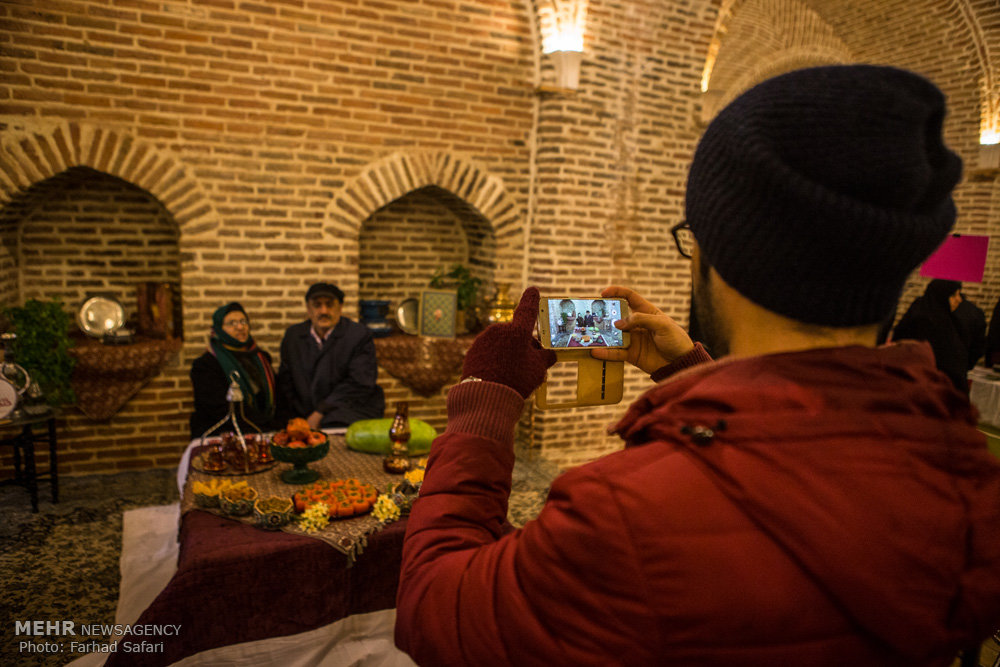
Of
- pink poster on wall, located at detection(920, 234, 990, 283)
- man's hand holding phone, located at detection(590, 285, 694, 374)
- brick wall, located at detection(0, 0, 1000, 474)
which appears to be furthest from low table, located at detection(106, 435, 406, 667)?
pink poster on wall, located at detection(920, 234, 990, 283)

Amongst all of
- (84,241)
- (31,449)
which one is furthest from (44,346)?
(84,241)

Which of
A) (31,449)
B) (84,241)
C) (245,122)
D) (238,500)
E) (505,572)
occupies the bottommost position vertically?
(31,449)

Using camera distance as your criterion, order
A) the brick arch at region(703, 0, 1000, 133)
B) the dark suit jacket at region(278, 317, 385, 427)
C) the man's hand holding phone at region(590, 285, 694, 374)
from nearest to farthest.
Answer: the man's hand holding phone at region(590, 285, 694, 374) → the dark suit jacket at region(278, 317, 385, 427) → the brick arch at region(703, 0, 1000, 133)

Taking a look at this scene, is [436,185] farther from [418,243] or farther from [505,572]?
[505,572]

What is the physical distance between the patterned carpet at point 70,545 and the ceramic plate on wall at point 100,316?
1.12 meters

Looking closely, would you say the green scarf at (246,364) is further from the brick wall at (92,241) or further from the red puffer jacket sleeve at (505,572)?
the red puffer jacket sleeve at (505,572)

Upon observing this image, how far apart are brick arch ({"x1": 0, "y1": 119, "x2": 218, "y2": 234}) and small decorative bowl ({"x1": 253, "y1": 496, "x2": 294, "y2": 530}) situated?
2795 mm

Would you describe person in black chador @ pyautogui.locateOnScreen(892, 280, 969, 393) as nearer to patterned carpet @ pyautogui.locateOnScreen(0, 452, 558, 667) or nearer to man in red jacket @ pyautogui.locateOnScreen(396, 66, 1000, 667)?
patterned carpet @ pyautogui.locateOnScreen(0, 452, 558, 667)

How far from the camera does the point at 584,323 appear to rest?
1626 millimetres

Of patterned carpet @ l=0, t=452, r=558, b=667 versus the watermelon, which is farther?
the watermelon

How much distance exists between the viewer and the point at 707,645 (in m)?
0.64

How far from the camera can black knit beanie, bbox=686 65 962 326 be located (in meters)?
0.68

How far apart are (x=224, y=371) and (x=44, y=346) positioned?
121 centimetres

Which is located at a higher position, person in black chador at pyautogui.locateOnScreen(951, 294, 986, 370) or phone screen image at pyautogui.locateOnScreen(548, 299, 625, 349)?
phone screen image at pyautogui.locateOnScreen(548, 299, 625, 349)
